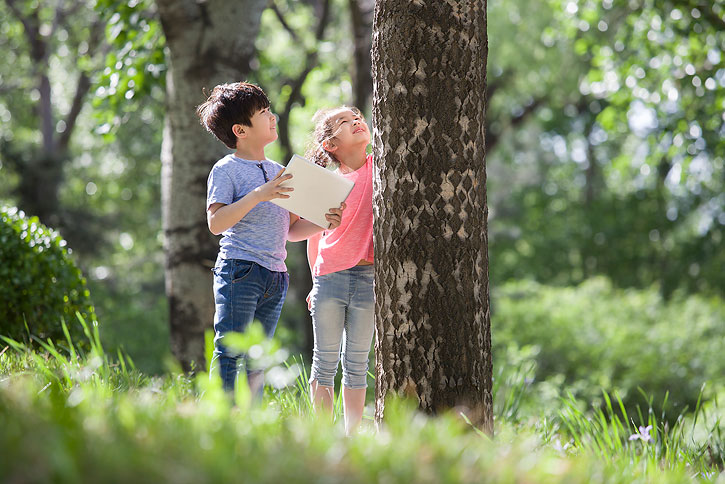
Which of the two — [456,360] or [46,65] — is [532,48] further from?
[456,360]

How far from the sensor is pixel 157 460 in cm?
140

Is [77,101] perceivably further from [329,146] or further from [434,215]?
[434,215]

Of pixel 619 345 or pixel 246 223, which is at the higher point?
pixel 246 223

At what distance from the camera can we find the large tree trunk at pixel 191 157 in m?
5.18

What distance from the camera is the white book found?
9.77ft

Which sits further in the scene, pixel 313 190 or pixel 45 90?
pixel 45 90

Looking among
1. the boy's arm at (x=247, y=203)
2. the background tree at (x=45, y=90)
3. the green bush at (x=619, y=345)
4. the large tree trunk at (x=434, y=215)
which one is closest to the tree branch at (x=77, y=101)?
the background tree at (x=45, y=90)

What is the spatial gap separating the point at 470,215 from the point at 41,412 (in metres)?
1.64

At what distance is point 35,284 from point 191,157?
133 cm

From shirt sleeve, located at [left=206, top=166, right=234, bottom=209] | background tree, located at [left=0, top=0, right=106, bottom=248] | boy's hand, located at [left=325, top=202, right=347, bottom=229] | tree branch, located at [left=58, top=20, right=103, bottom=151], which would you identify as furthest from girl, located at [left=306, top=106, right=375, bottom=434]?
tree branch, located at [left=58, top=20, right=103, bottom=151]

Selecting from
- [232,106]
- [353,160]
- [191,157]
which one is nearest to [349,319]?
[353,160]

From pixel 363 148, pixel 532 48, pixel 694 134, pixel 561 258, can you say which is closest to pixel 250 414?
pixel 363 148

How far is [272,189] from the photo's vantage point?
2.94m

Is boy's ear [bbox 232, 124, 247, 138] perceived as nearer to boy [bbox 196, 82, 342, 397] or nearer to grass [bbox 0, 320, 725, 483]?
boy [bbox 196, 82, 342, 397]
